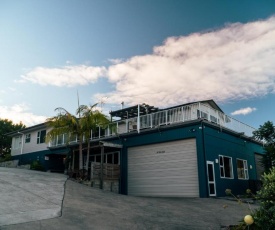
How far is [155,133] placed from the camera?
55.4 ft

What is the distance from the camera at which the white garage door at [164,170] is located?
14914 mm

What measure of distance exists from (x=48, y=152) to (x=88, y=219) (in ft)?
65.7

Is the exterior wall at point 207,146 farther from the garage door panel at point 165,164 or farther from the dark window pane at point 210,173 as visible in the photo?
the garage door panel at point 165,164

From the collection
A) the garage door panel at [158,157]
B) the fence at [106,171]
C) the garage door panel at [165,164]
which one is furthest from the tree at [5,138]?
the garage door panel at [165,164]

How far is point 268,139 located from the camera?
16984mm

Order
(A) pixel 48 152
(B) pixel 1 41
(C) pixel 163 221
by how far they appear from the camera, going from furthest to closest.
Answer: (A) pixel 48 152 < (B) pixel 1 41 < (C) pixel 163 221

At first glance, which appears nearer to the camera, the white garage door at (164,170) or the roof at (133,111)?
the white garage door at (164,170)

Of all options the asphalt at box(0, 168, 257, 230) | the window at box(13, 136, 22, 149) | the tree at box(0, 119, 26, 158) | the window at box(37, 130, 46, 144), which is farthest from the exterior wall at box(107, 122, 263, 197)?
the tree at box(0, 119, 26, 158)

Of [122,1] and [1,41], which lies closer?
[1,41]

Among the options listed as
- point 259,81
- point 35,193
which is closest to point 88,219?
point 35,193

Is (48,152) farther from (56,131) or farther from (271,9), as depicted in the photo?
(271,9)

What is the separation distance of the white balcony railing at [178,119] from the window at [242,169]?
7.49 feet

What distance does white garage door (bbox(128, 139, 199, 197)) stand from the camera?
48.9 feet

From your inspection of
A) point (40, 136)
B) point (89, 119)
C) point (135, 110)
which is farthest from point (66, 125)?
point (40, 136)
